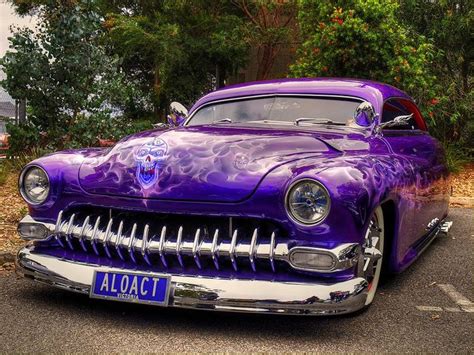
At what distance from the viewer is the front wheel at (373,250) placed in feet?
10.6

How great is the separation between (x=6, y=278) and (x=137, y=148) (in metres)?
1.40

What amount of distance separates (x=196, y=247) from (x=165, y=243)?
0.17 meters

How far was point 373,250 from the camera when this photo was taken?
10.8 ft

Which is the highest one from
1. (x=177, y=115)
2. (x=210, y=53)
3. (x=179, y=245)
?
(x=177, y=115)

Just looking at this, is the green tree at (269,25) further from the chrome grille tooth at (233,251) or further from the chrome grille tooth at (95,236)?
the chrome grille tooth at (233,251)

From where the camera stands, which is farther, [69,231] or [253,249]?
[69,231]

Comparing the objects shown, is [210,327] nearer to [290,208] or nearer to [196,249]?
[196,249]

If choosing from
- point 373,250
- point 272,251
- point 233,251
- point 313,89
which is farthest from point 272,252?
point 313,89

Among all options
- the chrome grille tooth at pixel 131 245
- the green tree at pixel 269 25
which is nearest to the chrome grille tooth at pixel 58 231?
the chrome grille tooth at pixel 131 245

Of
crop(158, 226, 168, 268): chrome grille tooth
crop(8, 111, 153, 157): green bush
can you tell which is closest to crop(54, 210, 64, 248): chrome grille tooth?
crop(158, 226, 168, 268): chrome grille tooth

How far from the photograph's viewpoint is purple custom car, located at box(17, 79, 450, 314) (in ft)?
9.69

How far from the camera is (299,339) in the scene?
9.93 feet

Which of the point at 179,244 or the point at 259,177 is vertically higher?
→ the point at 259,177

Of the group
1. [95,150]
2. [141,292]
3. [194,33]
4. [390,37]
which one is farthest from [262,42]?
[141,292]
